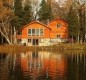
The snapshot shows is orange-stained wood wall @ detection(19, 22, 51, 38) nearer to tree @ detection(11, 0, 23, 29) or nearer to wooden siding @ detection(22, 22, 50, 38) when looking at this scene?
wooden siding @ detection(22, 22, 50, 38)

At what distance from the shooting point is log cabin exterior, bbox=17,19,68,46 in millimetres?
95312

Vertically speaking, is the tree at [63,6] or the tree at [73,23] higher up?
the tree at [63,6]

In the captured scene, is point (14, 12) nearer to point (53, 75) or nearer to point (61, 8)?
point (61, 8)

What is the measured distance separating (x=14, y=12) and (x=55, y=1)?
14.1 m

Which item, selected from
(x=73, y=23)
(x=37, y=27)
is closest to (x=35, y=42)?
(x=37, y=27)

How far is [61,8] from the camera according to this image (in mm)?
96812

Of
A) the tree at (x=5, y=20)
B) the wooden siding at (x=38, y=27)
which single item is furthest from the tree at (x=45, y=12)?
the tree at (x=5, y=20)

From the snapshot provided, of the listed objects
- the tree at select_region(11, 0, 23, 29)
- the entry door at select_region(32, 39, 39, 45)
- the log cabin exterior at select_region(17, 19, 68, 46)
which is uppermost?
the tree at select_region(11, 0, 23, 29)

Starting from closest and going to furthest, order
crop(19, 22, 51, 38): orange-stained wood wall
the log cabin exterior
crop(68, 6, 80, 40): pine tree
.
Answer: crop(68, 6, 80, 40): pine tree, the log cabin exterior, crop(19, 22, 51, 38): orange-stained wood wall

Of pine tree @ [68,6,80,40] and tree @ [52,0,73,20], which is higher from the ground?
tree @ [52,0,73,20]

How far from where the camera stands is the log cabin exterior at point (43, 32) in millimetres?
95312

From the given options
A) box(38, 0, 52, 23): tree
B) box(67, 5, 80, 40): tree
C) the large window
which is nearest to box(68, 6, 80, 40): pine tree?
box(67, 5, 80, 40): tree

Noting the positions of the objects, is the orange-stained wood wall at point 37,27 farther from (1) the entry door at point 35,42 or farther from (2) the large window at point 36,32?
(1) the entry door at point 35,42

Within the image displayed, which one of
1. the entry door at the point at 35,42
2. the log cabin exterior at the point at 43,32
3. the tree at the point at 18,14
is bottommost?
the entry door at the point at 35,42
